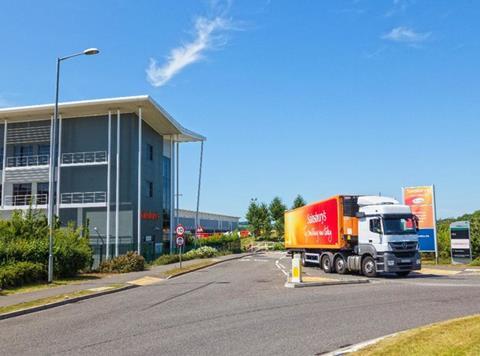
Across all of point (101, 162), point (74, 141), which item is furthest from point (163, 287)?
point (74, 141)

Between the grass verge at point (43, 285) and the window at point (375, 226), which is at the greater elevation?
the window at point (375, 226)

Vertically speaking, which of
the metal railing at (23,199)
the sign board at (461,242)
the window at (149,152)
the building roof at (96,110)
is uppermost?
the building roof at (96,110)

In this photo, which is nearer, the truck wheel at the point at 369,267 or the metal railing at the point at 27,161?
the truck wheel at the point at 369,267

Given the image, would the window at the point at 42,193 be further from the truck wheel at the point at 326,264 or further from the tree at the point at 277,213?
the tree at the point at 277,213

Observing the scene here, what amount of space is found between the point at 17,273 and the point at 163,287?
5664 millimetres

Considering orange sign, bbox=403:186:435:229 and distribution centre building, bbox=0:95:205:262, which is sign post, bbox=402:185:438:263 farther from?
distribution centre building, bbox=0:95:205:262

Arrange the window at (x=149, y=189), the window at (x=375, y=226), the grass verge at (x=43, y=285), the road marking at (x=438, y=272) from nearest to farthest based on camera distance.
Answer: the grass verge at (x=43, y=285) < the window at (x=375, y=226) < the road marking at (x=438, y=272) < the window at (x=149, y=189)

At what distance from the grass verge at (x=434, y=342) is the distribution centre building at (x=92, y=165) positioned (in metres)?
30.7

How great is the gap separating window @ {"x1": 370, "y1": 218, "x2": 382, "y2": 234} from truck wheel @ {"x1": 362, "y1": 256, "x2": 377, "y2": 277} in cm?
129

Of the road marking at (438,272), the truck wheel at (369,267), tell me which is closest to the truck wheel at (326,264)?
the truck wheel at (369,267)

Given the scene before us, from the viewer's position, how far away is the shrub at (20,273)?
1852cm

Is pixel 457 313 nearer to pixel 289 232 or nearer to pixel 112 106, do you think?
pixel 289 232

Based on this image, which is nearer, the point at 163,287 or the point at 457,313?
the point at 457,313

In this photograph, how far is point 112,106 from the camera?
38.6 m
